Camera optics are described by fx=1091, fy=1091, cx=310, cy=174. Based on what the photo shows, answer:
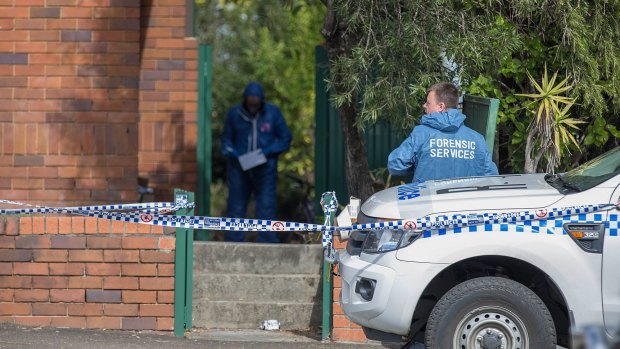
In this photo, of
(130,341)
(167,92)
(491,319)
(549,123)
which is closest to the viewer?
(491,319)

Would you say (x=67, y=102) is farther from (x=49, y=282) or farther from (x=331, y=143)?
(x=331, y=143)

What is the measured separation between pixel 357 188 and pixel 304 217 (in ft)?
9.28

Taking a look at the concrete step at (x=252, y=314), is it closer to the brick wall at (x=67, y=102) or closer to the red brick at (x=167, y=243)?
the red brick at (x=167, y=243)

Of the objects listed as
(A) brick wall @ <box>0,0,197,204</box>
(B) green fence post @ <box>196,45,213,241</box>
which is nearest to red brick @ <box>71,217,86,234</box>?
(A) brick wall @ <box>0,0,197,204</box>

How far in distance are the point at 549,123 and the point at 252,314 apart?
2.64m

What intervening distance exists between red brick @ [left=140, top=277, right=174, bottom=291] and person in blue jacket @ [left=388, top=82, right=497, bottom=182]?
1937 mm

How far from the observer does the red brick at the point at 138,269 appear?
7895mm

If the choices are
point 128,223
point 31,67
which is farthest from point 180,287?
point 31,67

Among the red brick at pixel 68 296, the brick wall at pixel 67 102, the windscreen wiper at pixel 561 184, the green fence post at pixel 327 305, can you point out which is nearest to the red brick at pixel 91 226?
the red brick at pixel 68 296

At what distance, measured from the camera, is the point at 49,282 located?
792 centimetres

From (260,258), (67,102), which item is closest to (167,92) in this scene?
(67,102)

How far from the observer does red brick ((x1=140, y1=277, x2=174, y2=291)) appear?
791cm

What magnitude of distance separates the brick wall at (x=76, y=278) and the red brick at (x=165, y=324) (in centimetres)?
2

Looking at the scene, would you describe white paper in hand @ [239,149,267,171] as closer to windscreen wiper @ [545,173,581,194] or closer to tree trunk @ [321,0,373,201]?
tree trunk @ [321,0,373,201]
